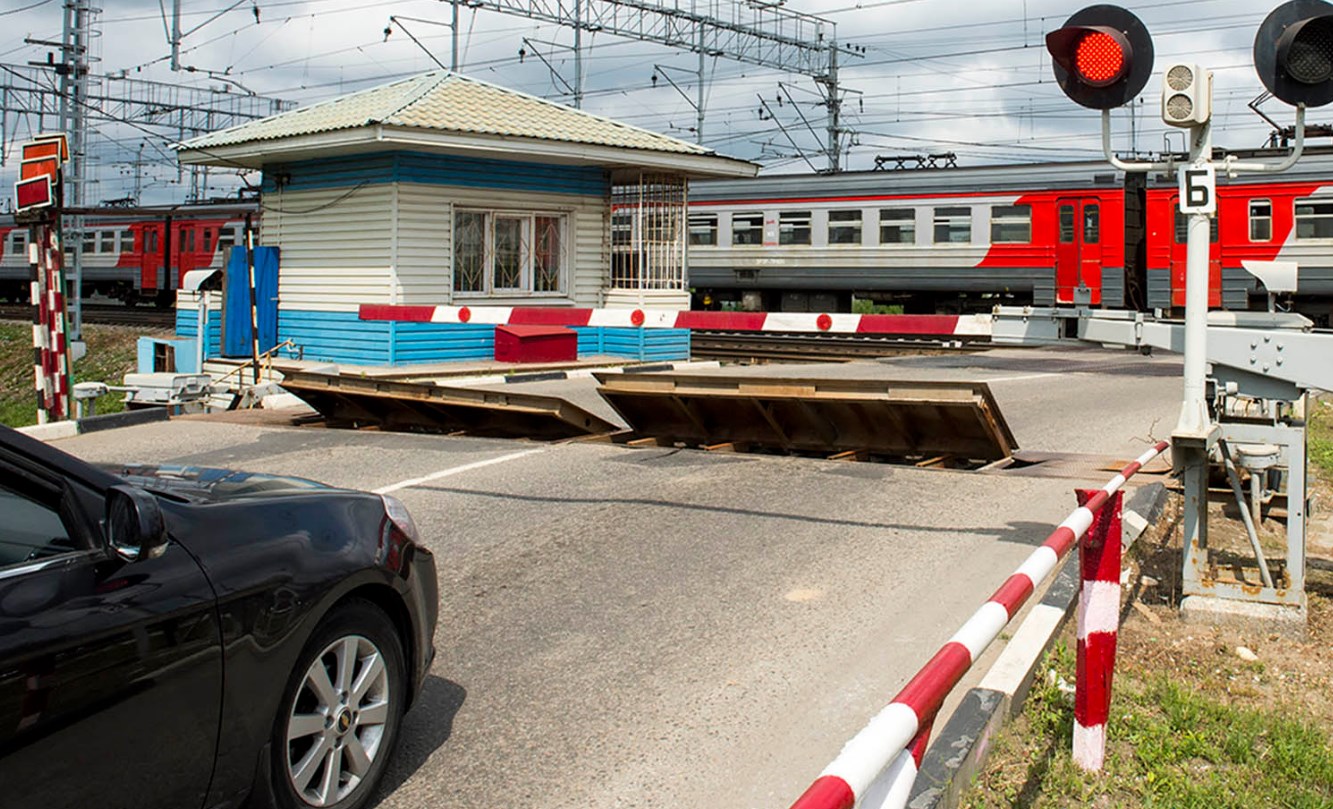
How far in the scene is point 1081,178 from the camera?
87.1ft

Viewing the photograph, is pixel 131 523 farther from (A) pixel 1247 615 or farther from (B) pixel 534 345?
(B) pixel 534 345

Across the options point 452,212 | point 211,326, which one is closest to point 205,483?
point 452,212

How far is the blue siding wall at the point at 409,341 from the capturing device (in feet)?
62.2

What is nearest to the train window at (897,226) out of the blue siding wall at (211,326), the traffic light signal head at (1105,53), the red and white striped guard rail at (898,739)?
the blue siding wall at (211,326)

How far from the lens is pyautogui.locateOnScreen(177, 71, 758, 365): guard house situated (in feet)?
62.0

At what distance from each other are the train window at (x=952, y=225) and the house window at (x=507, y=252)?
429 inches

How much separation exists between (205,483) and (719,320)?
311 inches

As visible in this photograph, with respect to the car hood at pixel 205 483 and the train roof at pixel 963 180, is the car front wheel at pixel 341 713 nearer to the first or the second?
the car hood at pixel 205 483

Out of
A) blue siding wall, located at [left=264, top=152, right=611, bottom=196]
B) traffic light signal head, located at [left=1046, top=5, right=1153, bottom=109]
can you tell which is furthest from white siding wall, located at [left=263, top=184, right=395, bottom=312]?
traffic light signal head, located at [left=1046, top=5, right=1153, bottom=109]

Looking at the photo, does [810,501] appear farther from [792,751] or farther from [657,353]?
[657,353]

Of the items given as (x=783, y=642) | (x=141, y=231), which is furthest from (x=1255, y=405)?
(x=141, y=231)

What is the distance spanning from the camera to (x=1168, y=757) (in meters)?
4.57

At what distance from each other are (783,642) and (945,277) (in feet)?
78.3

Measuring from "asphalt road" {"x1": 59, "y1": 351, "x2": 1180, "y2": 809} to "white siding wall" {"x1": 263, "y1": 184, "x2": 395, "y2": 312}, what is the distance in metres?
7.53
